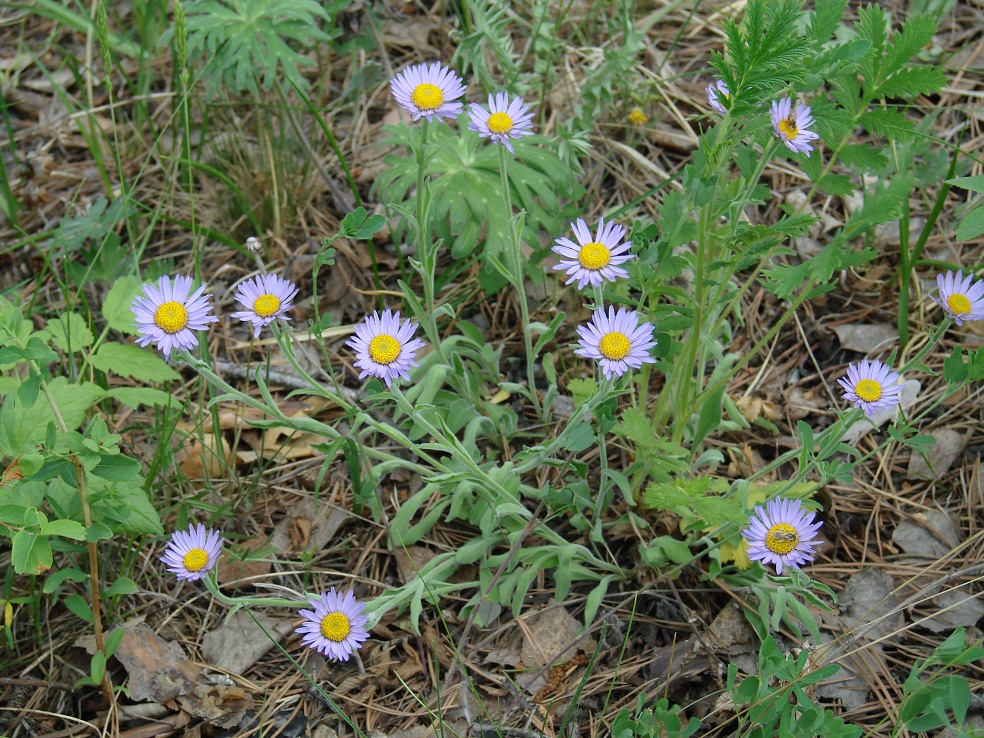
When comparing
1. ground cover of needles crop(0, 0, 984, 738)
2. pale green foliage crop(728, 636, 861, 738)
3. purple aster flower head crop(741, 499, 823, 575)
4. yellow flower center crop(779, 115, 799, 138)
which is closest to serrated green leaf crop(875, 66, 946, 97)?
ground cover of needles crop(0, 0, 984, 738)

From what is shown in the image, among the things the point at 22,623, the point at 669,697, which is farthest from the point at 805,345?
the point at 22,623

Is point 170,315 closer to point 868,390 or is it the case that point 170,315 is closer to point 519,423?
point 519,423

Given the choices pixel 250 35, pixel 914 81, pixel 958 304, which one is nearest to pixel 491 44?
pixel 250 35

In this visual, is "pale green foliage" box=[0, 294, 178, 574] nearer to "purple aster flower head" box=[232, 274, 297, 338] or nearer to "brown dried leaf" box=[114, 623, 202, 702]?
"brown dried leaf" box=[114, 623, 202, 702]

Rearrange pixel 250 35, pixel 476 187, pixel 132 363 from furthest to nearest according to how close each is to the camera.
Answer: pixel 250 35, pixel 476 187, pixel 132 363

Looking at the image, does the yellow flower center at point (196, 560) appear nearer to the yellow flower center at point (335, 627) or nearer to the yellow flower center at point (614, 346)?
the yellow flower center at point (335, 627)

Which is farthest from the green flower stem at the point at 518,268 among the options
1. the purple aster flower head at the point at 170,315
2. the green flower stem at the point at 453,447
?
the purple aster flower head at the point at 170,315
